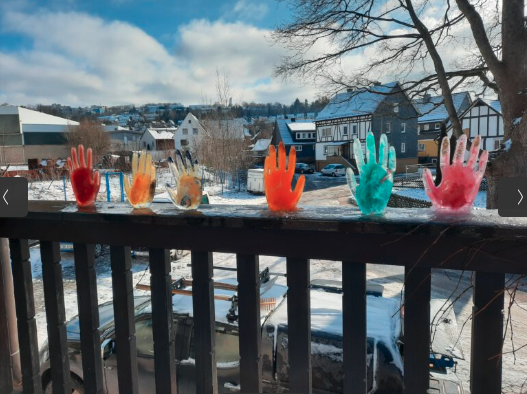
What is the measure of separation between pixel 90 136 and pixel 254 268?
110ft

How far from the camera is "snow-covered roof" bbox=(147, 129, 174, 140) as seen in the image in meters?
50.3

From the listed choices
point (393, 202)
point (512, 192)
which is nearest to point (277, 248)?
point (512, 192)

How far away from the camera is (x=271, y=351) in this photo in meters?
3.02

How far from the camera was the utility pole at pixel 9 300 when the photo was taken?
1700mm

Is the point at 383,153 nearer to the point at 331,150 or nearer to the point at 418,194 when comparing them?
the point at 418,194

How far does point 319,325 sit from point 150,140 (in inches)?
1994

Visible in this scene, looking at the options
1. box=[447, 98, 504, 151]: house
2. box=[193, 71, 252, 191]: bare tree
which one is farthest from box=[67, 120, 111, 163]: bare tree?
box=[447, 98, 504, 151]: house

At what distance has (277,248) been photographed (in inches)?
46.9

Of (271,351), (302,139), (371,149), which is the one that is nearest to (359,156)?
(371,149)

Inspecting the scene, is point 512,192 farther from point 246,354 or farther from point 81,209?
point 81,209

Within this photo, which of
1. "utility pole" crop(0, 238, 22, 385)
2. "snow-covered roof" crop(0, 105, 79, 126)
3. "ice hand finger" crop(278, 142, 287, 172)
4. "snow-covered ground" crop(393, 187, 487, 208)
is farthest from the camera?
"snow-covered roof" crop(0, 105, 79, 126)

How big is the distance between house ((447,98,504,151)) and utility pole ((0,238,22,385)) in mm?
22471

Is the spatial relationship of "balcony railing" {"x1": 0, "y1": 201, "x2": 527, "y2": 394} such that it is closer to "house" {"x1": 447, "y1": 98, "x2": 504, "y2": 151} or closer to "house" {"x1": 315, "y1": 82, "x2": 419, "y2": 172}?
"house" {"x1": 447, "y1": 98, "x2": 504, "y2": 151}

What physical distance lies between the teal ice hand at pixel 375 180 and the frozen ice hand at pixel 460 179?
0.50 ft
